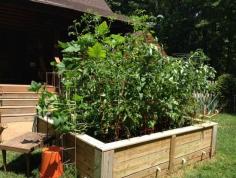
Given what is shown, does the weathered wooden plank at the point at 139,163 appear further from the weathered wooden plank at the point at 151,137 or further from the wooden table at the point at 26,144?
the wooden table at the point at 26,144

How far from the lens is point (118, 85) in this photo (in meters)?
4.98

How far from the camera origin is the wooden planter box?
436cm

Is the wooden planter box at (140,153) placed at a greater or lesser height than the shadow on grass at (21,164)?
greater

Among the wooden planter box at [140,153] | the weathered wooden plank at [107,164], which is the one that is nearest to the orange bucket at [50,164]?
the wooden planter box at [140,153]

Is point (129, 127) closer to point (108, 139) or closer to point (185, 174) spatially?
point (108, 139)

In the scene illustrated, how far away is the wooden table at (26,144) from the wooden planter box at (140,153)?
361 mm

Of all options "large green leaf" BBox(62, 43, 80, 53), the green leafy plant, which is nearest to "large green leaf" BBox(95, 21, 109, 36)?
the green leafy plant

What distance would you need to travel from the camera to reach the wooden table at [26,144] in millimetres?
4882

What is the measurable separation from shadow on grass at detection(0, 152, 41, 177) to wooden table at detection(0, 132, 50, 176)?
179mm

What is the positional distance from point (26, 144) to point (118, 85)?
1.58m

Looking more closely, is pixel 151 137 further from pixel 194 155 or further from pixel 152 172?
pixel 194 155

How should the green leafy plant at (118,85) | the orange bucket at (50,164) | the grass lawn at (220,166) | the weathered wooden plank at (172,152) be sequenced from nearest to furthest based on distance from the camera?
the orange bucket at (50,164) → the green leafy plant at (118,85) → the weathered wooden plank at (172,152) → the grass lawn at (220,166)

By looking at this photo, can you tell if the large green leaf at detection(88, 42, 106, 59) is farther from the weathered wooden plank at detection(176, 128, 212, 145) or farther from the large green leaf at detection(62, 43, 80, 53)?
the weathered wooden plank at detection(176, 128, 212, 145)

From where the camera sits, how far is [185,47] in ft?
99.6
